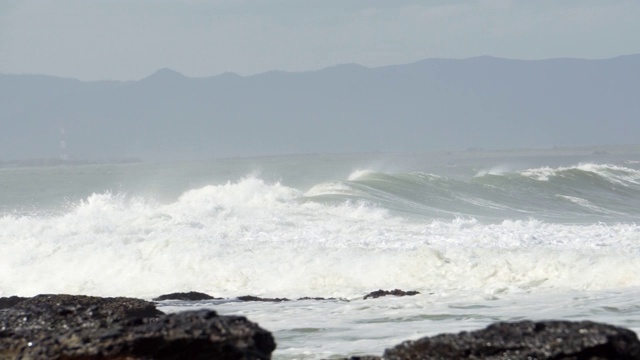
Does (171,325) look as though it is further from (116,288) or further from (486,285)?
(116,288)

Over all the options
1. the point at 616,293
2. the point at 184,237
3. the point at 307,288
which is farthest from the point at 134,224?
the point at 616,293

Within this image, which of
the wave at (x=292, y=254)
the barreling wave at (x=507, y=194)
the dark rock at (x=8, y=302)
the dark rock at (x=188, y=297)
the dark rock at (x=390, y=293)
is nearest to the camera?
the dark rock at (x=8, y=302)

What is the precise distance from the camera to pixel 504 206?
38.5 m

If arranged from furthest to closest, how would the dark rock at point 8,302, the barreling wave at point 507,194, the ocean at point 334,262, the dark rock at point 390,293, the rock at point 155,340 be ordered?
1. the barreling wave at point 507,194
2. the dark rock at point 390,293
3. the dark rock at point 8,302
4. the ocean at point 334,262
5. the rock at point 155,340

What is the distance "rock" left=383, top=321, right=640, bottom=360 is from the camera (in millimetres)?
7230

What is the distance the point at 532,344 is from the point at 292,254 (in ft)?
45.4

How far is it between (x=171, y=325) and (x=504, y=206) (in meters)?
31.5

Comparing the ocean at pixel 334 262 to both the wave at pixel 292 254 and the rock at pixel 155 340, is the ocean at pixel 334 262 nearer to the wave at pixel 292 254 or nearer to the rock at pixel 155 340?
the wave at pixel 292 254

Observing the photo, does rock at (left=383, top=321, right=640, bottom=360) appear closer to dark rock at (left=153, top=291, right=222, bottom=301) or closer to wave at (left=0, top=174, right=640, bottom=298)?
wave at (left=0, top=174, right=640, bottom=298)

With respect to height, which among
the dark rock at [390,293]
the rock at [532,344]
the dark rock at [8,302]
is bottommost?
the dark rock at [390,293]

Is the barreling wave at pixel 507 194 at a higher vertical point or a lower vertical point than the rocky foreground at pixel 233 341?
higher

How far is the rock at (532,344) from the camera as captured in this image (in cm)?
723

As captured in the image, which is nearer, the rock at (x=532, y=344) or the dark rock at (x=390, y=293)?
the rock at (x=532, y=344)

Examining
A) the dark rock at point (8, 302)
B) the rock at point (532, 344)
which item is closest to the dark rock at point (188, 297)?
the dark rock at point (8, 302)
